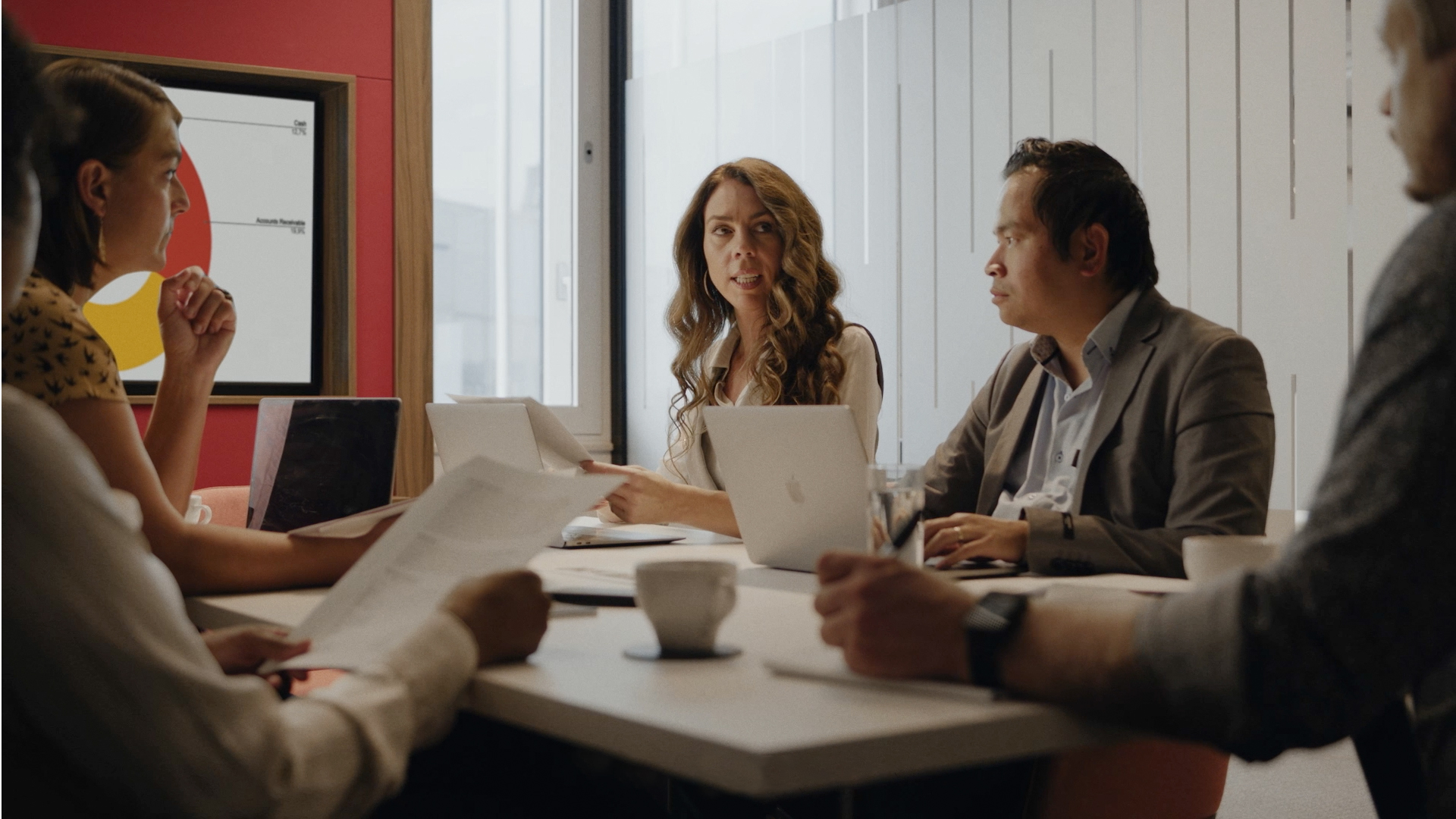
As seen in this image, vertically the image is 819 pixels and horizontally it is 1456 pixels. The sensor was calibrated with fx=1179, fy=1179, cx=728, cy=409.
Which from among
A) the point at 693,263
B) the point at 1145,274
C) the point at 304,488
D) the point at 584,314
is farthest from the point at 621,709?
the point at 584,314

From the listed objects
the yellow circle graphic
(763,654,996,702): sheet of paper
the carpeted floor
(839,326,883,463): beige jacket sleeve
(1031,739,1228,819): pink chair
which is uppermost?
the yellow circle graphic

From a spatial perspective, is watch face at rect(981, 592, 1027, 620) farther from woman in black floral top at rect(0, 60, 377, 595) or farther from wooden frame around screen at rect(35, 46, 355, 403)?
wooden frame around screen at rect(35, 46, 355, 403)

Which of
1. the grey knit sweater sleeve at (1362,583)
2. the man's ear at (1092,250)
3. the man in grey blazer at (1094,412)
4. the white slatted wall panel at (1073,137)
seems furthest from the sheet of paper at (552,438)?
the white slatted wall panel at (1073,137)

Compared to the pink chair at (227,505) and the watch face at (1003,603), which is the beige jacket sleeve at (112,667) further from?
the pink chair at (227,505)

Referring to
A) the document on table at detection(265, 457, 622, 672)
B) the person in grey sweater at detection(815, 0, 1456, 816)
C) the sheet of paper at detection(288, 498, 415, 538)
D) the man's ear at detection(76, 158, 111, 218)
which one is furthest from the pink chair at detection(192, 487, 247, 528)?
the person in grey sweater at detection(815, 0, 1456, 816)

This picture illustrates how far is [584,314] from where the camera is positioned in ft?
16.6

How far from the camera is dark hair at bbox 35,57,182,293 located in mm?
1590

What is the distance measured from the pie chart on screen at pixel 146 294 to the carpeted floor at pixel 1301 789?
333 cm

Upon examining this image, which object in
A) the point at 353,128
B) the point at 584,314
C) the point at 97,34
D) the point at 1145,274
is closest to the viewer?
the point at 1145,274

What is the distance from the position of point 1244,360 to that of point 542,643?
1.27 metres

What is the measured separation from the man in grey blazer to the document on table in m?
0.68

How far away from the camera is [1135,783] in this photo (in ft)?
4.79

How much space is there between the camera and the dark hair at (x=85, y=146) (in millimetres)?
1590

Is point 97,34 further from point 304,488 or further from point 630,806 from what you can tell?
point 630,806
